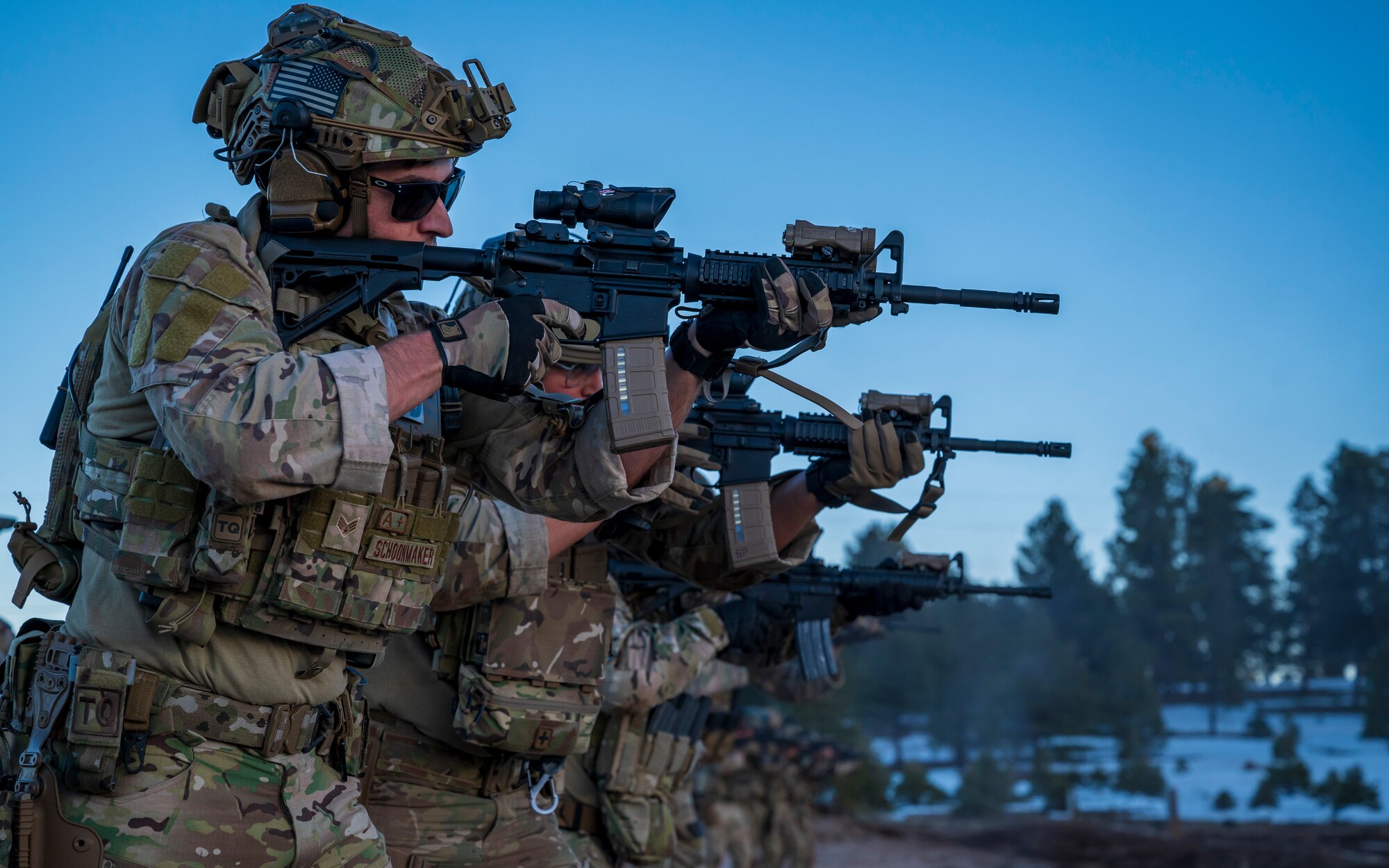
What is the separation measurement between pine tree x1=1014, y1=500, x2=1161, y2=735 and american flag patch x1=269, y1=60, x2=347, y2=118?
A: 31215 mm

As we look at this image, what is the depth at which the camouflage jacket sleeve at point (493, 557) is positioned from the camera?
5.13 m

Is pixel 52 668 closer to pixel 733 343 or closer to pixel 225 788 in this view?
pixel 225 788

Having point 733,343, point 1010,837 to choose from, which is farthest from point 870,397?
point 1010,837

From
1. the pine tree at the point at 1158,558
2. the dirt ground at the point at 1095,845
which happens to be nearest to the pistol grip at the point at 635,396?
the dirt ground at the point at 1095,845

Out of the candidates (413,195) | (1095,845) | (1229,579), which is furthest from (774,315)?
(1229,579)

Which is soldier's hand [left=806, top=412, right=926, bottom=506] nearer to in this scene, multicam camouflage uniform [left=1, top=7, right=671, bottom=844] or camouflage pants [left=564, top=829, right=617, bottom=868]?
camouflage pants [left=564, top=829, right=617, bottom=868]

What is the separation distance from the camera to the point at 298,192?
377 cm

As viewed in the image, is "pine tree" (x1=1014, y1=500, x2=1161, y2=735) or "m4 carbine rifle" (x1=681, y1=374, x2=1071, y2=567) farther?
"pine tree" (x1=1014, y1=500, x2=1161, y2=735)

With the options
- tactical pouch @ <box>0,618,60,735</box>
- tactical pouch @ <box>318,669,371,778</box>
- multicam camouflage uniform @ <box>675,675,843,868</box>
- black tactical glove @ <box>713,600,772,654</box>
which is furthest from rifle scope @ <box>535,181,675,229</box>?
multicam camouflage uniform @ <box>675,675,843,868</box>

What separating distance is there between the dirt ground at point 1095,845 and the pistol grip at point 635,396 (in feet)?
62.5

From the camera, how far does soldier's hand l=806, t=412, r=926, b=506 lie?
20.4 ft

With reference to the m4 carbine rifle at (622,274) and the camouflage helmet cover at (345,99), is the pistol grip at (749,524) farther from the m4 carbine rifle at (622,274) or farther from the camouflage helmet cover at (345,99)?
the camouflage helmet cover at (345,99)

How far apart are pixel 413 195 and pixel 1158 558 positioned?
37.5m

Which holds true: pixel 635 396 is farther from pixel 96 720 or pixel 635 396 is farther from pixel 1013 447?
pixel 1013 447
